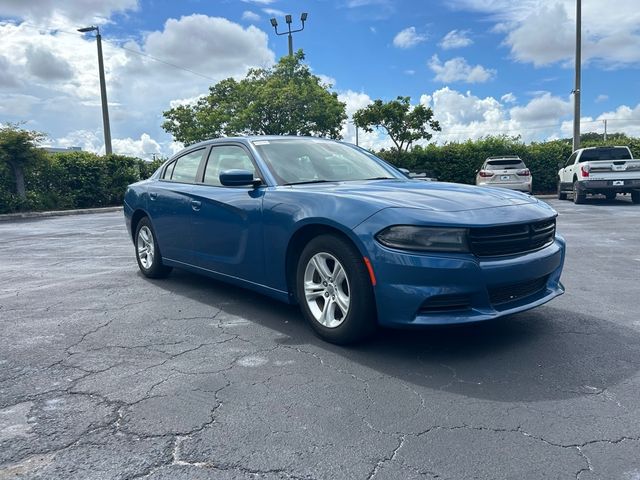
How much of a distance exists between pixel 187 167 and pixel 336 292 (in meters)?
2.76

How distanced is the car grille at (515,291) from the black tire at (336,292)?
783 millimetres

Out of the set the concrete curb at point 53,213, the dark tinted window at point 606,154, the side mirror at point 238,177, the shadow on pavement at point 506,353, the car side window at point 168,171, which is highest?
the dark tinted window at point 606,154

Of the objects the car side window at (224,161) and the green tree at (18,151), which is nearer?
the car side window at (224,161)

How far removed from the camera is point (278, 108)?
93.5 ft

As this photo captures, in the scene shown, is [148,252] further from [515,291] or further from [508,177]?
[508,177]

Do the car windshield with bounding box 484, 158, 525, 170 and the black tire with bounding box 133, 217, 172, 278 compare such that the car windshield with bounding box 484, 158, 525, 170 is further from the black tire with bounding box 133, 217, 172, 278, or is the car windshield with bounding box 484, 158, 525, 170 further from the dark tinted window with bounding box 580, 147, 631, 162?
the black tire with bounding box 133, 217, 172, 278

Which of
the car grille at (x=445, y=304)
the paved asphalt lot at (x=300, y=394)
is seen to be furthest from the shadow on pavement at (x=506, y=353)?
the car grille at (x=445, y=304)

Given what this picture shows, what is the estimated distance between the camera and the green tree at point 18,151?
1725 cm

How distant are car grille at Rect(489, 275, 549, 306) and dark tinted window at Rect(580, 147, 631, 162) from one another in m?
15.1

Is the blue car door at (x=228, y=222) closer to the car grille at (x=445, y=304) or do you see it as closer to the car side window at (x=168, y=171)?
the car side window at (x=168, y=171)

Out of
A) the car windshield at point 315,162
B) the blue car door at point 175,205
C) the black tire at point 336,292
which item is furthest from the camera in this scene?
the blue car door at point 175,205

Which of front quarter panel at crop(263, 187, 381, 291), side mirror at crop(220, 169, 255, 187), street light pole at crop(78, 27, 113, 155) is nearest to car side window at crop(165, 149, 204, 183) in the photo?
side mirror at crop(220, 169, 255, 187)

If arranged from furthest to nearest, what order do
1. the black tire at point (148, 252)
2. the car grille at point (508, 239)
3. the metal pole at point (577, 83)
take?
the metal pole at point (577, 83) < the black tire at point (148, 252) < the car grille at point (508, 239)

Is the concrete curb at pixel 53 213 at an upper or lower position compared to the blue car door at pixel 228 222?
lower
